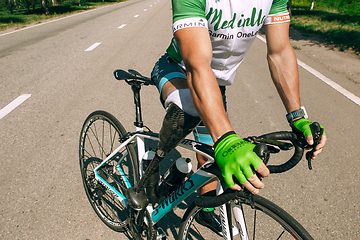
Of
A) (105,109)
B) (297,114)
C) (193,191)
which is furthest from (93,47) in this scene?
(297,114)

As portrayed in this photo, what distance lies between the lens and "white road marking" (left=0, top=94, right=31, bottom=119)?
13.5 feet

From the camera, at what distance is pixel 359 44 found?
7.87 m

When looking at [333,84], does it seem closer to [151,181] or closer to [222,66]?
[222,66]

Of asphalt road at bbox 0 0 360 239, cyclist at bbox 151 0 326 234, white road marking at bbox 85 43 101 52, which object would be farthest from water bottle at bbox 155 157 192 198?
white road marking at bbox 85 43 101 52

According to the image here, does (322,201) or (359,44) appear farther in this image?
(359,44)

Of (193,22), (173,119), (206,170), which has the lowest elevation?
(206,170)

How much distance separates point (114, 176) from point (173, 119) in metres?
1.18

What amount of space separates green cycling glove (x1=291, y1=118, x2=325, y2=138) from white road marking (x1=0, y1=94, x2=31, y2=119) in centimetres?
436

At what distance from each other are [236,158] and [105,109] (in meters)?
3.67

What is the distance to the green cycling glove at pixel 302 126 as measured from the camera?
1177mm

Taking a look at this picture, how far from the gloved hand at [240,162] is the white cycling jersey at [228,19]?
595 mm

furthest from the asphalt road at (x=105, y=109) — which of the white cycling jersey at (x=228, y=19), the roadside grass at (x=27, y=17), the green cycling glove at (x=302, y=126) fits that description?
the roadside grass at (x=27, y=17)

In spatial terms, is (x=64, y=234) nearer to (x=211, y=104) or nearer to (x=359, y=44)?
(x=211, y=104)

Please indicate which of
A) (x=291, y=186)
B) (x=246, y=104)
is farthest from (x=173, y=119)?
(x=246, y=104)
